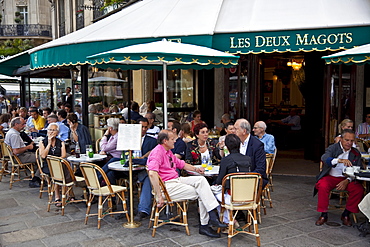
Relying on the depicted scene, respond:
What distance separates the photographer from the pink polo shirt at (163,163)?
16.4ft

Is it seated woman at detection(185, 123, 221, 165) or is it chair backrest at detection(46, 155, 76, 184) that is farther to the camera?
chair backrest at detection(46, 155, 76, 184)

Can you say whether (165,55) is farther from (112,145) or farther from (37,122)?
(37,122)

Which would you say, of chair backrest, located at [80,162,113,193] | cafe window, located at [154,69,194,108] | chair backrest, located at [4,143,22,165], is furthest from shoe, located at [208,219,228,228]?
cafe window, located at [154,69,194,108]

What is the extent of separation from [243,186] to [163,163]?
115 centimetres

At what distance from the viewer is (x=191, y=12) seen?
799 cm

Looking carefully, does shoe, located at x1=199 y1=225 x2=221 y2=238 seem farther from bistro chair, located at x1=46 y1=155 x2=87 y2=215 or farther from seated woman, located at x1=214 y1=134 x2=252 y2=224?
bistro chair, located at x1=46 y1=155 x2=87 y2=215

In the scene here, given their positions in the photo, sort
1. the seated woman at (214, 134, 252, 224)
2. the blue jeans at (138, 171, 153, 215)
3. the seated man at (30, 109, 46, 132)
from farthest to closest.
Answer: the seated man at (30, 109, 46, 132) < the blue jeans at (138, 171, 153, 215) < the seated woman at (214, 134, 252, 224)

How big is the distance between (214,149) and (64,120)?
14.9 feet

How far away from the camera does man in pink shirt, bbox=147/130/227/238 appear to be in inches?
196

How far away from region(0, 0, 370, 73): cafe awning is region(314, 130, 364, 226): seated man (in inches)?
76.7

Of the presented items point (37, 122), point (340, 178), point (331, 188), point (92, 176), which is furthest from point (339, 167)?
point (37, 122)

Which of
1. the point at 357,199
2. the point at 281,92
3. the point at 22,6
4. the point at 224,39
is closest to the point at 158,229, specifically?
the point at 357,199

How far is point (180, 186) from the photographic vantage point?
5094 millimetres

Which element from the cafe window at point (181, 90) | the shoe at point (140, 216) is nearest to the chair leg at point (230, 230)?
Answer: the shoe at point (140, 216)
